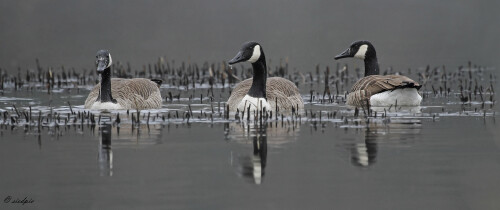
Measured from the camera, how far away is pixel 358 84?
16.2 metres

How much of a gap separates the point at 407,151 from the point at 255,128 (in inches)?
101

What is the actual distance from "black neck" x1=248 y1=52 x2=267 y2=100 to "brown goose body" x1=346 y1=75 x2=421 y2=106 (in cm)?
149

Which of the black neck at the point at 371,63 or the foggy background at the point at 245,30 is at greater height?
the foggy background at the point at 245,30

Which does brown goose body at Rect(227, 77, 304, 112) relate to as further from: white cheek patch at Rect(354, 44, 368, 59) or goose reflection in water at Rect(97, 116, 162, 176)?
white cheek patch at Rect(354, 44, 368, 59)

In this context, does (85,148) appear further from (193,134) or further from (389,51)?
(389,51)

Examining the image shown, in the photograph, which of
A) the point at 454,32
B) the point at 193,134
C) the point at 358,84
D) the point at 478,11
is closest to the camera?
the point at 193,134

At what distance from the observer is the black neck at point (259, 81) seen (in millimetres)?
14594

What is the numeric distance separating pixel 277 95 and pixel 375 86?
5.26ft

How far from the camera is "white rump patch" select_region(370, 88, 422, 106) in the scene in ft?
49.6

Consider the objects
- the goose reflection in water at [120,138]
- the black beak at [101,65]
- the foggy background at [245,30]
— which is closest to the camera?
the goose reflection in water at [120,138]

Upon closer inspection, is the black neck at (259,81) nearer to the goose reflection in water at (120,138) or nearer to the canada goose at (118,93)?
the canada goose at (118,93)

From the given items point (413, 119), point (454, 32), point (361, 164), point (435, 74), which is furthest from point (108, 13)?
Result: point (361, 164)

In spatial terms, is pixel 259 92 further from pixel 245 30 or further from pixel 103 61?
pixel 245 30
